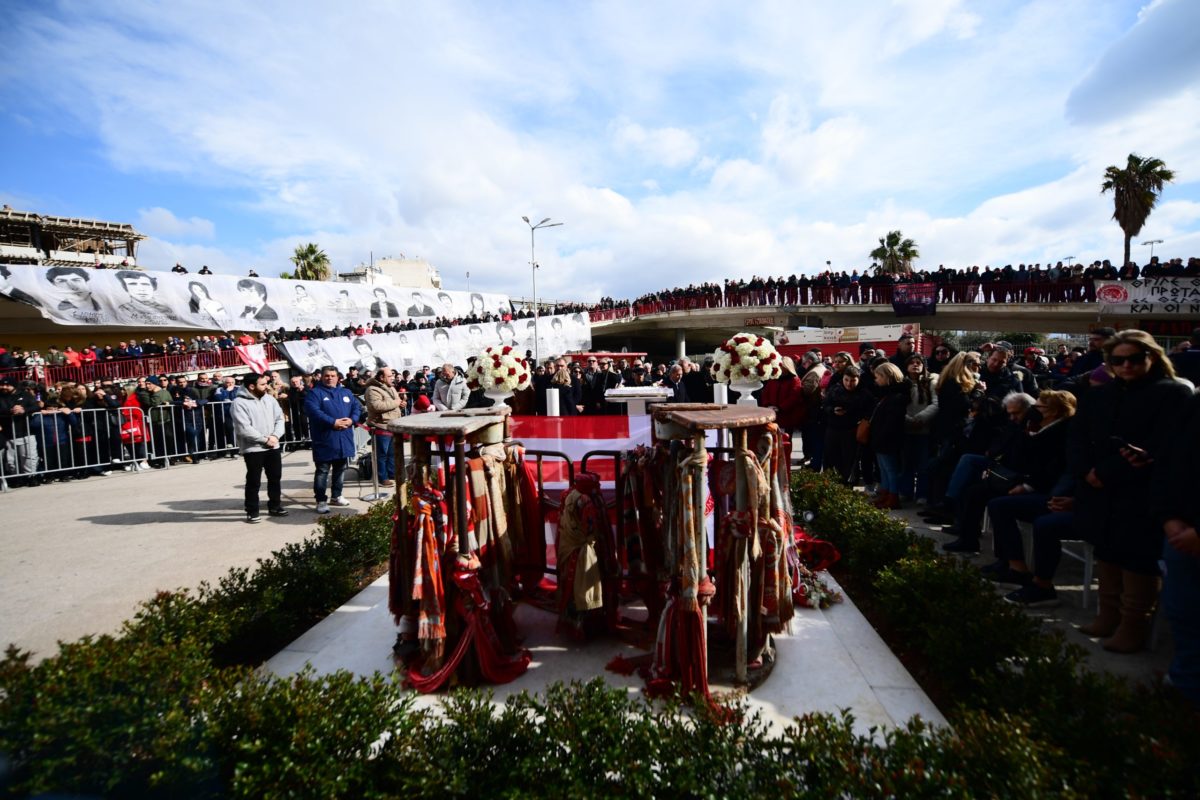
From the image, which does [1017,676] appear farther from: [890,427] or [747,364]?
[890,427]

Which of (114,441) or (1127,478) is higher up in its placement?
(1127,478)

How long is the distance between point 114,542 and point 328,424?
2.54 meters

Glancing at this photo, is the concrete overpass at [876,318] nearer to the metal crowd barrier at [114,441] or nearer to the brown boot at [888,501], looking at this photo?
the brown boot at [888,501]

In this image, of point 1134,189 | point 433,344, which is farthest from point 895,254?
point 433,344

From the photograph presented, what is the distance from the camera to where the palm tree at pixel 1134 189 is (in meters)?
26.0

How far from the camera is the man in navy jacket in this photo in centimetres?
715

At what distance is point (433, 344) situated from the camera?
72.1 ft

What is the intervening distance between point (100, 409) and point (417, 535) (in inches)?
425

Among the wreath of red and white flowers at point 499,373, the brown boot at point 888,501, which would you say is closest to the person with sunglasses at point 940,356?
the brown boot at point 888,501

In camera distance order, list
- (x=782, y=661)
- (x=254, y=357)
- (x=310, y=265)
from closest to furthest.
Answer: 1. (x=782, y=661)
2. (x=254, y=357)
3. (x=310, y=265)

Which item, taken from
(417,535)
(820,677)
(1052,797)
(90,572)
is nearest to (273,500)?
(90,572)

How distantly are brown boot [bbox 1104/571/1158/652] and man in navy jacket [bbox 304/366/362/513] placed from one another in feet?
25.0

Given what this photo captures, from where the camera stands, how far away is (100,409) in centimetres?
1031

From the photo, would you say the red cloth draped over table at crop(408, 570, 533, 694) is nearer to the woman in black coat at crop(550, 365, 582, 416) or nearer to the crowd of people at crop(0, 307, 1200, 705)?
the crowd of people at crop(0, 307, 1200, 705)
